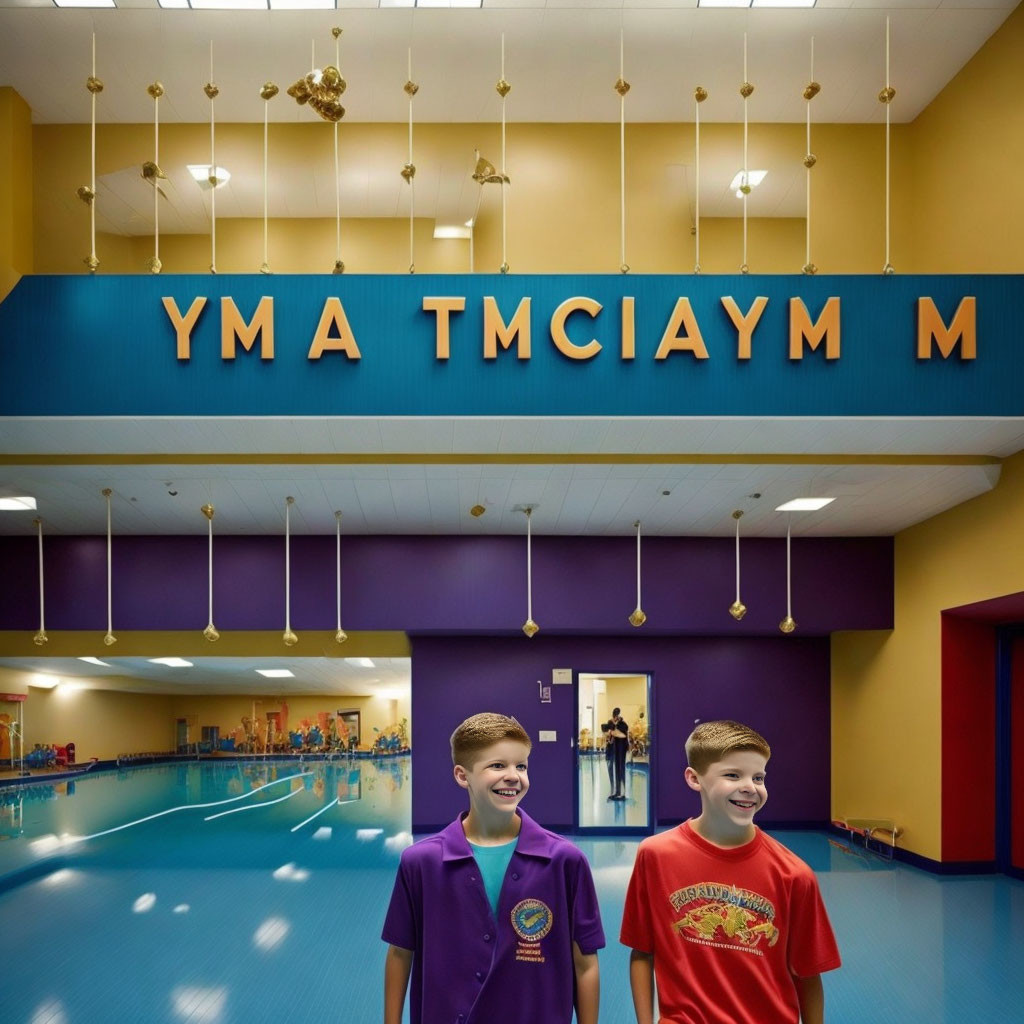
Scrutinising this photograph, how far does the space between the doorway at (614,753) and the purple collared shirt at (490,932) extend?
1017 cm

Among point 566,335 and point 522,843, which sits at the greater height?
point 566,335

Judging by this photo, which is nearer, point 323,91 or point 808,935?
point 808,935

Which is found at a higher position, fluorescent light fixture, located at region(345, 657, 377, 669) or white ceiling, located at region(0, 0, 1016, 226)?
white ceiling, located at region(0, 0, 1016, 226)

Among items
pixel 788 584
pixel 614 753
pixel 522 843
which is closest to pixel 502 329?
pixel 522 843

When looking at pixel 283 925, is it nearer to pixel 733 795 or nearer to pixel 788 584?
pixel 788 584

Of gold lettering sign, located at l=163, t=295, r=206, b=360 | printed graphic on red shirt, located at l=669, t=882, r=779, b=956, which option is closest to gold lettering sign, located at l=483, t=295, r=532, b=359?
gold lettering sign, located at l=163, t=295, r=206, b=360

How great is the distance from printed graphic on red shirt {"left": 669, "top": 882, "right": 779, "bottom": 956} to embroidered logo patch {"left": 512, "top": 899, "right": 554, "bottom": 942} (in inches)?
13.5

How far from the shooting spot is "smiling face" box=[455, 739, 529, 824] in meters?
2.81

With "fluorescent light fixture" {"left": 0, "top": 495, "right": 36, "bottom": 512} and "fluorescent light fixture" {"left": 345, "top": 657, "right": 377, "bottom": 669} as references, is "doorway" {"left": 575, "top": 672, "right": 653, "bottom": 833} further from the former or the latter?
"fluorescent light fixture" {"left": 0, "top": 495, "right": 36, "bottom": 512}

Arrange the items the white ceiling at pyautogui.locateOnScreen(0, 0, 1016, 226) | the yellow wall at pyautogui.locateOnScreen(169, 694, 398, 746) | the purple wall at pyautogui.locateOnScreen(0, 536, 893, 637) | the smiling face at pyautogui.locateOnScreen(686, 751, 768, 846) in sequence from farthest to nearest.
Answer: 1. the yellow wall at pyautogui.locateOnScreen(169, 694, 398, 746)
2. the purple wall at pyautogui.locateOnScreen(0, 536, 893, 637)
3. the white ceiling at pyautogui.locateOnScreen(0, 0, 1016, 226)
4. the smiling face at pyautogui.locateOnScreen(686, 751, 768, 846)

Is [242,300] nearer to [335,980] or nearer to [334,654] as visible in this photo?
[335,980]

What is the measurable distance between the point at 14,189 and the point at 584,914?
27.2 feet

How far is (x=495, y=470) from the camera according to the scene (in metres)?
8.65

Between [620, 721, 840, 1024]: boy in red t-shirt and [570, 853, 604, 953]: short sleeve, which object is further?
[570, 853, 604, 953]: short sleeve
